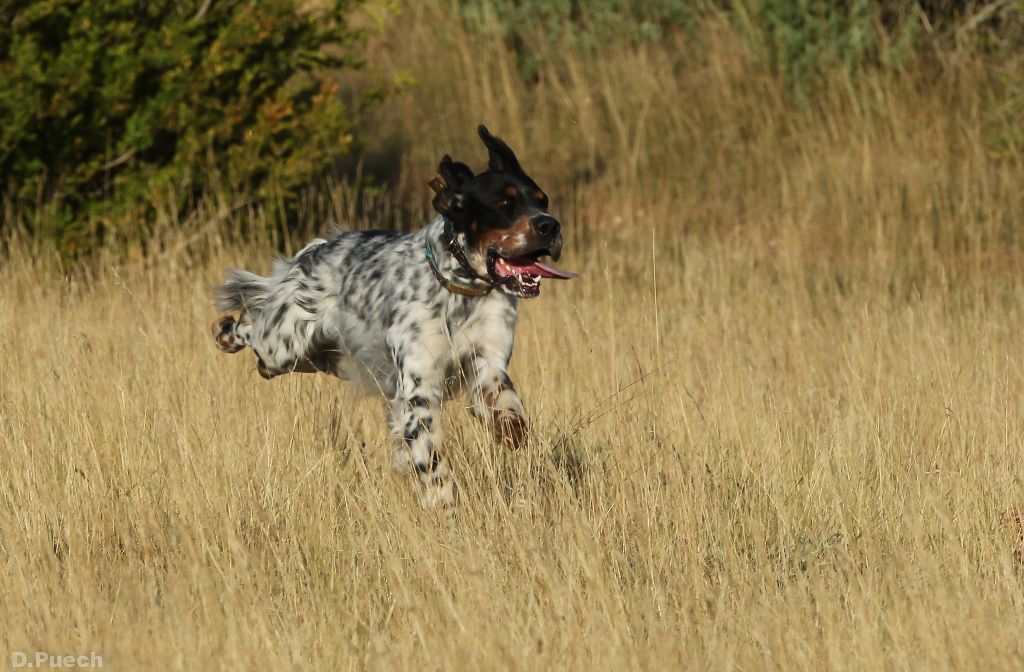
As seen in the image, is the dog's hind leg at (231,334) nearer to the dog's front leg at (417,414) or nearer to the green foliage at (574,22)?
the dog's front leg at (417,414)

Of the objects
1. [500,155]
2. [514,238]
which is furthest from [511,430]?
[500,155]

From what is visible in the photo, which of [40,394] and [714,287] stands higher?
[40,394]

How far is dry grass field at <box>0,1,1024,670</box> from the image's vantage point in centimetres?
374

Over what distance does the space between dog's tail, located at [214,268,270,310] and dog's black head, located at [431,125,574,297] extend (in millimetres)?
1442

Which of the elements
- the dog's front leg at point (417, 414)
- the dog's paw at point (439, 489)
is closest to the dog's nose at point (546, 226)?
the dog's front leg at point (417, 414)

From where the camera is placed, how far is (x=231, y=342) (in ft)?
21.1

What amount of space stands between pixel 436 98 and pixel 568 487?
9037 millimetres

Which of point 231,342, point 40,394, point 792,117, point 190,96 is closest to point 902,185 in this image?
point 792,117

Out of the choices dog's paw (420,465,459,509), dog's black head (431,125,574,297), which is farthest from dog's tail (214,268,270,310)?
dog's paw (420,465,459,509)

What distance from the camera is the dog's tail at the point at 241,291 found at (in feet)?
21.1

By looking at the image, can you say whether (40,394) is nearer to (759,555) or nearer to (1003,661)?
(759,555)

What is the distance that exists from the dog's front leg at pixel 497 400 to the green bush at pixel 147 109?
3981 millimetres

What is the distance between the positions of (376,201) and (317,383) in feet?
18.1

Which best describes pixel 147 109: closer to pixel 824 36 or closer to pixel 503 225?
pixel 503 225
